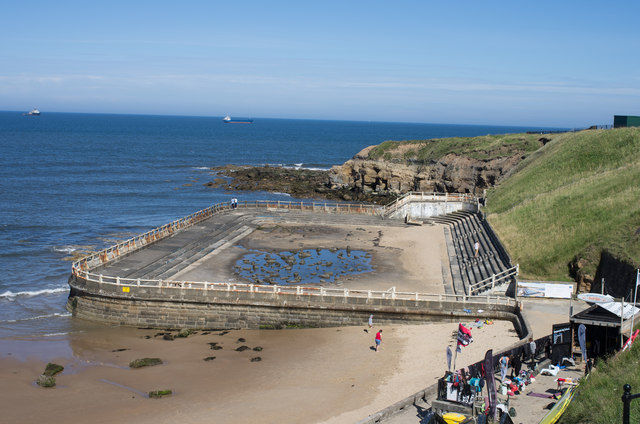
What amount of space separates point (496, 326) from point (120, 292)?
1843cm

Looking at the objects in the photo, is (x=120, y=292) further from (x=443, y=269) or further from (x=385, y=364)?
(x=443, y=269)

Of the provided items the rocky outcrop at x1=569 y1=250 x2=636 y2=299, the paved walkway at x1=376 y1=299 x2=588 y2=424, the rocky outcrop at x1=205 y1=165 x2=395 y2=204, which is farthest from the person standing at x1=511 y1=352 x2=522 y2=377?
the rocky outcrop at x1=205 y1=165 x2=395 y2=204

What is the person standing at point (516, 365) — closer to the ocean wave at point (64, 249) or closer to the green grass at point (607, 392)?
the green grass at point (607, 392)

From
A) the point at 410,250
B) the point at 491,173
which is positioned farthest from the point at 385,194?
the point at 410,250

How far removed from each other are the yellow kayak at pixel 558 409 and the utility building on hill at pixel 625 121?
58.8 m

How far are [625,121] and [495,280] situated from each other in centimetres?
4555

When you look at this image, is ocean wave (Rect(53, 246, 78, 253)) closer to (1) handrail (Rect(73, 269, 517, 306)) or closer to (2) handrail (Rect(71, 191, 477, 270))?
(2) handrail (Rect(71, 191, 477, 270))

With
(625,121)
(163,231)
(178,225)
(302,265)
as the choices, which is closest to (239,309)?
(302,265)

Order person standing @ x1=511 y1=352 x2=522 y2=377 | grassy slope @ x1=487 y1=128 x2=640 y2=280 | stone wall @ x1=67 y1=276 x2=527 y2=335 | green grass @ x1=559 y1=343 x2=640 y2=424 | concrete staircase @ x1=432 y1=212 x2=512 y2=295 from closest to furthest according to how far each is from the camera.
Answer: green grass @ x1=559 y1=343 x2=640 y2=424
person standing @ x1=511 y1=352 x2=522 y2=377
stone wall @ x1=67 y1=276 x2=527 y2=335
grassy slope @ x1=487 y1=128 x2=640 y2=280
concrete staircase @ x1=432 y1=212 x2=512 y2=295

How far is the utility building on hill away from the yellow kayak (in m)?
58.8

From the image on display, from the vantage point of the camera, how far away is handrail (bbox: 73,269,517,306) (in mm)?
31109

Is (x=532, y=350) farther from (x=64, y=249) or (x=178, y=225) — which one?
(x=64, y=249)

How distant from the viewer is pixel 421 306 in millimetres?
30656

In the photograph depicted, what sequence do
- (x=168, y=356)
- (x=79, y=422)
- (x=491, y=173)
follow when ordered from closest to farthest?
(x=79, y=422)
(x=168, y=356)
(x=491, y=173)
